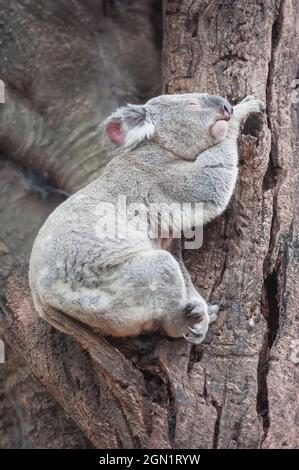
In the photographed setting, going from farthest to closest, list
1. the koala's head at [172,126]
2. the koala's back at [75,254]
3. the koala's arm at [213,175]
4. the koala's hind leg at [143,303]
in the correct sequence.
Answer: the koala's head at [172,126] < the koala's arm at [213,175] < the koala's back at [75,254] < the koala's hind leg at [143,303]

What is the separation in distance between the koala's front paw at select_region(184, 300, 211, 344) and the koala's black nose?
1106 mm

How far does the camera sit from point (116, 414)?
11.7 ft

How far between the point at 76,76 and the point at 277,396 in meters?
3.24

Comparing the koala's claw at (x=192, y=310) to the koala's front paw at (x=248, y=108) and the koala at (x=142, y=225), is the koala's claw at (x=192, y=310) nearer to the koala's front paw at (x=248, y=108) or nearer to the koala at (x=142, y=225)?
the koala at (x=142, y=225)

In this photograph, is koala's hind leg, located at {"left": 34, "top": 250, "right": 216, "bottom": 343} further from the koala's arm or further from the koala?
the koala's arm

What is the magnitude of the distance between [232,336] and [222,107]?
4.16ft

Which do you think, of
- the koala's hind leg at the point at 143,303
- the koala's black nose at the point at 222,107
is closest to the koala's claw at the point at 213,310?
the koala's hind leg at the point at 143,303

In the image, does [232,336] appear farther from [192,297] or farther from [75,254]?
[75,254]

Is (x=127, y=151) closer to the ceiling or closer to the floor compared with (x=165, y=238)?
closer to the ceiling

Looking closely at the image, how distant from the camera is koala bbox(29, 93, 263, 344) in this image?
11.2 feet

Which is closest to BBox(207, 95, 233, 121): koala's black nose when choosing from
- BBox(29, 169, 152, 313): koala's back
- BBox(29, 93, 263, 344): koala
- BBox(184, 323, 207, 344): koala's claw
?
BBox(29, 93, 263, 344): koala

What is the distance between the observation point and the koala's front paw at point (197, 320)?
11.2ft

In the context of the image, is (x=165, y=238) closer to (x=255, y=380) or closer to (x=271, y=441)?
(x=255, y=380)
